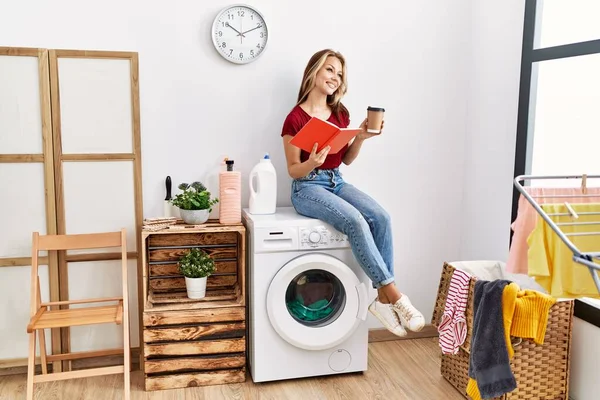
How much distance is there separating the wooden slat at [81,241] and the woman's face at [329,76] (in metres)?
1.29

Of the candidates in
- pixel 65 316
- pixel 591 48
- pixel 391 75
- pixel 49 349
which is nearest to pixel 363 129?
pixel 391 75

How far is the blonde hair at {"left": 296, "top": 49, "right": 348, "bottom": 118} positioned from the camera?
10.0 feet

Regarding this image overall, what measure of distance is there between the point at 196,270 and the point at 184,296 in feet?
0.67

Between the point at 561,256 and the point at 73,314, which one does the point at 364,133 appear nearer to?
the point at 561,256

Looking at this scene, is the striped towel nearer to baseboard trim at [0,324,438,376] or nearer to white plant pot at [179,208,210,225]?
baseboard trim at [0,324,438,376]

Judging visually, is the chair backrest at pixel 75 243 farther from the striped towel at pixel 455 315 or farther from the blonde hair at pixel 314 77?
the striped towel at pixel 455 315

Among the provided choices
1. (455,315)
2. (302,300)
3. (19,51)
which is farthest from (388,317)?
(19,51)

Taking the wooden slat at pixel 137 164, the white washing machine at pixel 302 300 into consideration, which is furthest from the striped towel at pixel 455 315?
the wooden slat at pixel 137 164

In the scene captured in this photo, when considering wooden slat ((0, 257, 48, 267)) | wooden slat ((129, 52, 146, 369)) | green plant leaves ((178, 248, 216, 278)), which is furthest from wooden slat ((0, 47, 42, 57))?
green plant leaves ((178, 248, 216, 278))

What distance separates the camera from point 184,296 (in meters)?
3.10

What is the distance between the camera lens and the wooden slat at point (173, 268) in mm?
3121

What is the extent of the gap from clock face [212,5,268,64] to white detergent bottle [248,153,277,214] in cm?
57

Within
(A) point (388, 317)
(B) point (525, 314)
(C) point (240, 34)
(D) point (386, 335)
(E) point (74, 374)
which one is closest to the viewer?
→ (B) point (525, 314)

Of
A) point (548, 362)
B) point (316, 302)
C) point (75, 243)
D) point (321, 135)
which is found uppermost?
point (321, 135)
